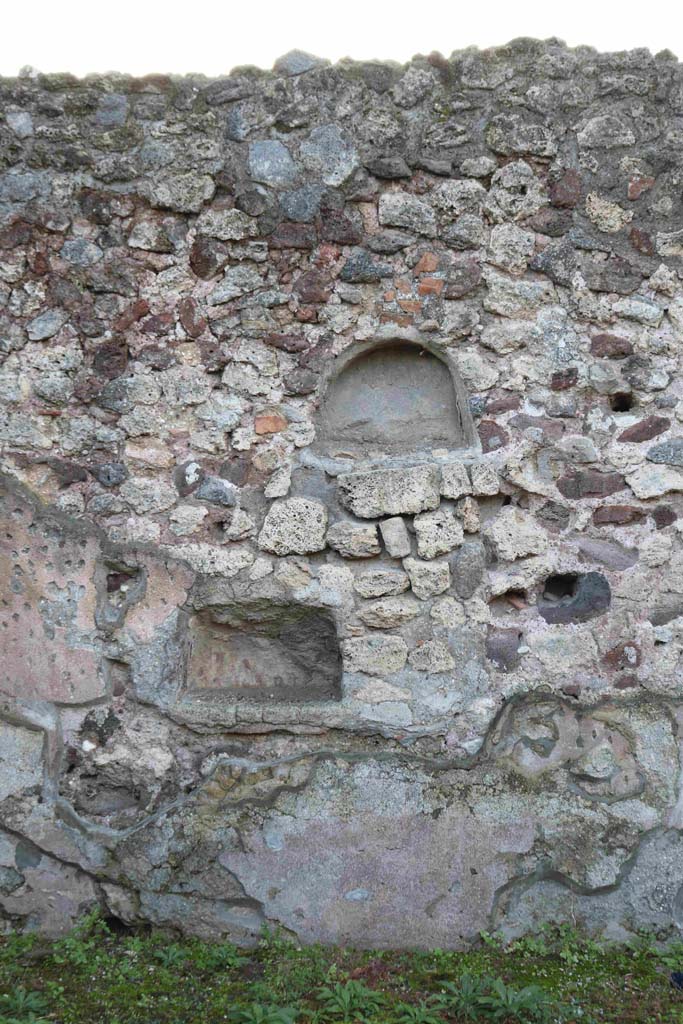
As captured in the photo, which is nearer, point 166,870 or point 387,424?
point 166,870

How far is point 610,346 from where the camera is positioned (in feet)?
9.71

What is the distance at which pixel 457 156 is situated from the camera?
2.94 m

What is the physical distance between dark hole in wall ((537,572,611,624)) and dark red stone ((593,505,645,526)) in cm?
19

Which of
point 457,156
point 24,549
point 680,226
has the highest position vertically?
point 457,156

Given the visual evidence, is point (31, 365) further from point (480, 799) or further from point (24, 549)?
point (480, 799)

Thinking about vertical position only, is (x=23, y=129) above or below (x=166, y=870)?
above

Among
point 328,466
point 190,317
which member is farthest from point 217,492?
point 190,317

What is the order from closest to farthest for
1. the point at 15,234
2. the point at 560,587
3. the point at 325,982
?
the point at 325,982 → the point at 15,234 → the point at 560,587

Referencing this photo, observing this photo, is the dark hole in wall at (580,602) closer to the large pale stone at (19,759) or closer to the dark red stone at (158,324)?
the dark red stone at (158,324)

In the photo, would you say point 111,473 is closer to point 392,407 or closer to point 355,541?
point 355,541

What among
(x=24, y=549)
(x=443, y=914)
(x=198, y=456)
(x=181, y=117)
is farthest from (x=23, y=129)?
(x=443, y=914)

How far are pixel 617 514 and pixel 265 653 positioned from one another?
138cm

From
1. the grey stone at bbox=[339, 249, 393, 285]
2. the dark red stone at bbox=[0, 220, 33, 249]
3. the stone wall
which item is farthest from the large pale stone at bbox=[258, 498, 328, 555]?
the dark red stone at bbox=[0, 220, 33, 249]

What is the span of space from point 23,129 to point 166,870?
2627 mm
